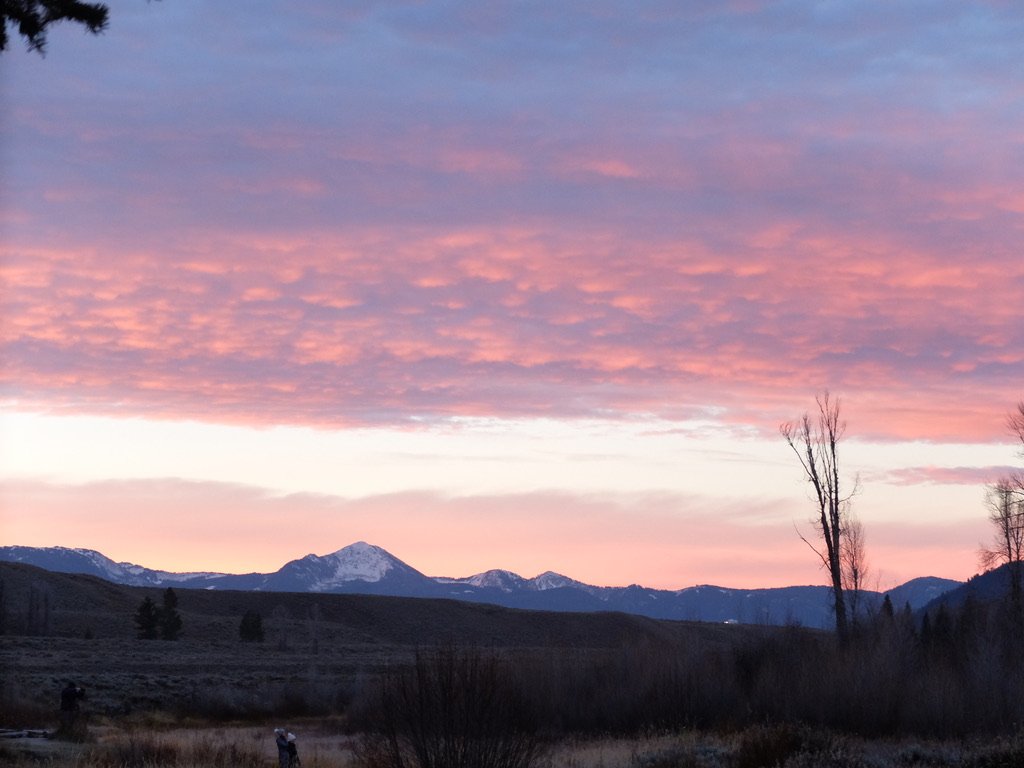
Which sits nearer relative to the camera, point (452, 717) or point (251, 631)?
point (452, 717)

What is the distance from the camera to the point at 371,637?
144 meters

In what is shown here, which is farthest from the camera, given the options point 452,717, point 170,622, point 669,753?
point 170,622

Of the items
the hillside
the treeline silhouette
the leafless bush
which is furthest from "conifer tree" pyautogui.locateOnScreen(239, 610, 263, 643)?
the leafless bush

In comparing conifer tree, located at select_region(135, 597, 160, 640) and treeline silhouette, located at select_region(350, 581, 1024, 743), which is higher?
conifer tree, located at select_region(135, 597, 160, 640)

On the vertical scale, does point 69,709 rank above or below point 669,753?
above

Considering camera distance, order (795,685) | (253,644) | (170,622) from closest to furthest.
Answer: (795,685) → (253,644) → (170,622)

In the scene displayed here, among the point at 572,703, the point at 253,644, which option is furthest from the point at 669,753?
the point at 253,644

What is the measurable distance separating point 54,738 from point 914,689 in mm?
26063

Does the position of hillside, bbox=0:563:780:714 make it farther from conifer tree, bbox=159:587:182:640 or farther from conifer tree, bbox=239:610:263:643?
conifer tree, bbox=239:610:263:643

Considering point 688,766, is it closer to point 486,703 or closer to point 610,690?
point 486,703

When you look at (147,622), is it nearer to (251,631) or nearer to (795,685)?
(251,631)

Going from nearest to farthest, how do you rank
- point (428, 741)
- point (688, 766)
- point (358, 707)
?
1. point (428, 741)
2. point (688, 766)
3. point (358, 707)

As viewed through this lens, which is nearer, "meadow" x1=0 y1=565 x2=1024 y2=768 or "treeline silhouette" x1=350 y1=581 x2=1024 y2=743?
"meadow" x1=0 y1=565 x2=1024 y2=768

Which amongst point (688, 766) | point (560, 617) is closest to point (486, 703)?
point (688, 766)
